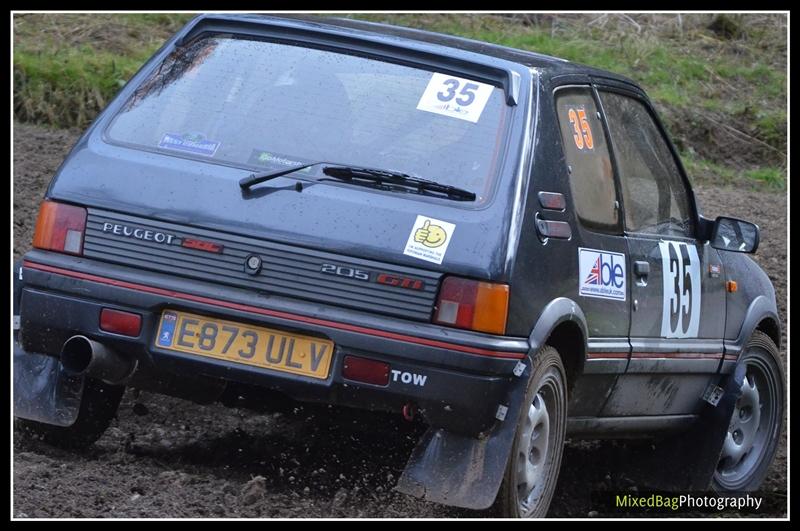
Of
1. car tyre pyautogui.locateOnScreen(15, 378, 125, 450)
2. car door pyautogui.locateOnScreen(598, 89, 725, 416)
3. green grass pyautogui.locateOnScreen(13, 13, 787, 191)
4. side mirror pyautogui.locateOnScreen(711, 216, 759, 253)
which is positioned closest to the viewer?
car tyre pyautogui.locateOnScreen(15, 378, 125, 450)

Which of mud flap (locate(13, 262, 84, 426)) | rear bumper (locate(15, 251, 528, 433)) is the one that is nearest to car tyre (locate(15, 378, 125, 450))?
mud flap (locate(13, 262, 84, 426))

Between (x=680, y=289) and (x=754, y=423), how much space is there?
1398mm

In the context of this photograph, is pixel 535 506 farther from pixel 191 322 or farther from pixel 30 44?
pixel 30 44

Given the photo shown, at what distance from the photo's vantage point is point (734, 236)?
21.5 feet

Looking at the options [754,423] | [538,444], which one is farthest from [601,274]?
[754,423]

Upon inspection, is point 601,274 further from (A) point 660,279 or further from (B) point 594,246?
(A) point 660,279

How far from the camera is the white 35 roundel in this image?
6.11 m

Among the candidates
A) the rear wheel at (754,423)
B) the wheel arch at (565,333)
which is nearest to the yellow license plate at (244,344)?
the wheel arch at (565,333)

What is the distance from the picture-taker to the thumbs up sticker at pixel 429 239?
15.1 ft

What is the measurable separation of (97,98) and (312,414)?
6.26 metres

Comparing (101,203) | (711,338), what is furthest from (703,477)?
(101,203)

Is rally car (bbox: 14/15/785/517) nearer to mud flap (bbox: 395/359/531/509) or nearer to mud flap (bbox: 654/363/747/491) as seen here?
mud flap (bbox: 395/359/531/509)

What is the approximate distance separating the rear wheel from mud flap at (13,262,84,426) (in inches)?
134

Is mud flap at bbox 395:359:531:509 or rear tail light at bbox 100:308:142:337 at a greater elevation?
rear tail light at bbox 100:308:142:337
